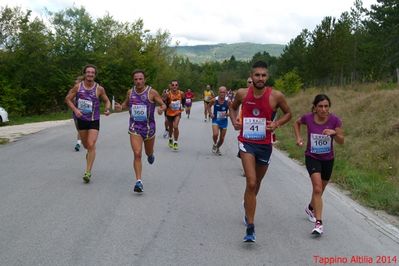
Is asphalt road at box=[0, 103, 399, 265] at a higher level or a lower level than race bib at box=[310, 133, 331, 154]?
lower

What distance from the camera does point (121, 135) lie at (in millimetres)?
17172

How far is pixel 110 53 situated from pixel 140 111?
34.6 metres

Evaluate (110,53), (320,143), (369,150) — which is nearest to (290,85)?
(110,53)

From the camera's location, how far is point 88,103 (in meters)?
9.05

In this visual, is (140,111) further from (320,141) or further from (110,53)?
(110,53)

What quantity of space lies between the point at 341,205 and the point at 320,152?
187 centimetres

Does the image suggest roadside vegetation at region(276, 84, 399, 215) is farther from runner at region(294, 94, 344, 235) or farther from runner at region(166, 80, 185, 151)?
runner at region(166, 80, 185, 151)

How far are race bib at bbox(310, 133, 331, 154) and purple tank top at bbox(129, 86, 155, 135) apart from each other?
3.04m

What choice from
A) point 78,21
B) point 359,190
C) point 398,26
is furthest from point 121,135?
point 398,26

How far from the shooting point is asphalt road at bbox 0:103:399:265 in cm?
514

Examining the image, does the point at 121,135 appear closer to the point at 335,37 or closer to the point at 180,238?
the point at 180,238

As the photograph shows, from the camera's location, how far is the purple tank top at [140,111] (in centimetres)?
833

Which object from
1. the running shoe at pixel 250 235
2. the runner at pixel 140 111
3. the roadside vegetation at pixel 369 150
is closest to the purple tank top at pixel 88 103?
the runner at pixel 140 111

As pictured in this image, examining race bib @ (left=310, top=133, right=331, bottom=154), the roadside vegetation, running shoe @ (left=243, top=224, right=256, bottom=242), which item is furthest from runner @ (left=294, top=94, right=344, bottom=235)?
the roadside vegetation
